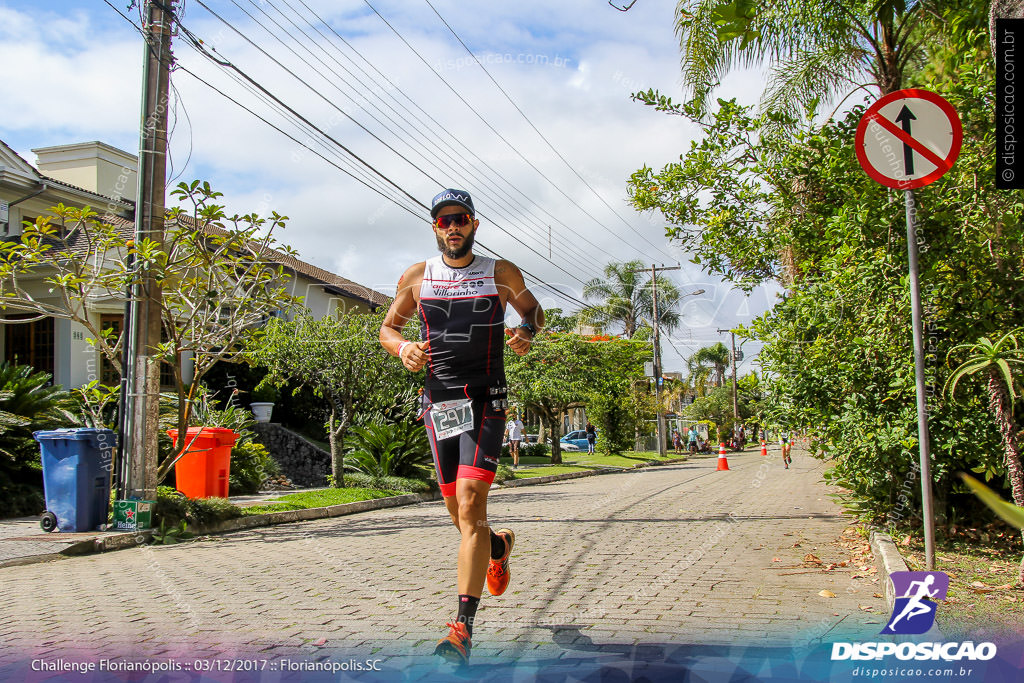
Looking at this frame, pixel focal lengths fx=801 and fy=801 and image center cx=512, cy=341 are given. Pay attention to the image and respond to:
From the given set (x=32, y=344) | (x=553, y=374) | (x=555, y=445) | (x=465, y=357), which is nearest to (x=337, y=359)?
(x=32, y=344)

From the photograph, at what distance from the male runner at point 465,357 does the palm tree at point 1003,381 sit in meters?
2.83

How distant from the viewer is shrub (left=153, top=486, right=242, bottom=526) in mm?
9250

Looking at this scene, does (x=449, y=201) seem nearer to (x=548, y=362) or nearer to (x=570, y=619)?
(x=570, y=619)

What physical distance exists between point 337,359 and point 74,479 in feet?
17.8

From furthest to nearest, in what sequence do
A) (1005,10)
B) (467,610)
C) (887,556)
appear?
1. (887,556)
2. (1005,10)
3. (467,610)

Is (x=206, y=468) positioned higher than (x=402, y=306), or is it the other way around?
(x=402, y=306)

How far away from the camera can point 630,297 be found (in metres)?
46.1

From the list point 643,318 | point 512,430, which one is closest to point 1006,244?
point 512,430

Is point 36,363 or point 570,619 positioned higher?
point 36,363

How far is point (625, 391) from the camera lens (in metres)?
33.4

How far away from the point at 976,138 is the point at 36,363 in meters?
19.2

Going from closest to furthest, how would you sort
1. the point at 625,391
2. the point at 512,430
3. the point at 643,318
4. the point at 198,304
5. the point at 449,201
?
the point at 449,201 < the point at 198,304 < the point at 512,430 < the point at 625,391 < the point at 643,318

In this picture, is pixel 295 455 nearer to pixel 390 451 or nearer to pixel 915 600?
pixel 390 451

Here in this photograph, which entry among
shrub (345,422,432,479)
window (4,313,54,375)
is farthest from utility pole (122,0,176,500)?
window (4,313,54,375)
